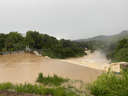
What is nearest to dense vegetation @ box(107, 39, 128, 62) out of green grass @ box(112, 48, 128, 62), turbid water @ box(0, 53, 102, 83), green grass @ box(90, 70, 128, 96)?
green grass @ box(112, 48, 128, 62)

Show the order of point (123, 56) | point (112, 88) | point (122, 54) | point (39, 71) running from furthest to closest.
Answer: point (122, 54) < point (123, 56) < point (39, 71) < point (112, 88)

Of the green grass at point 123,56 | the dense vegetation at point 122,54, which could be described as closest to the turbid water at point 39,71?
the green grass at point 123,56

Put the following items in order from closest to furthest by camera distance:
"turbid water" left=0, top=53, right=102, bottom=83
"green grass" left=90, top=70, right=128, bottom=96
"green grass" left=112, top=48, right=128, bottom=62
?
"green grass" left=90, top=70, right=128, bottom=96 → "turbid water" left=0, top=53, right=102, bottom=83 → "green grass" left=112, top=48, right=128, bottom=62

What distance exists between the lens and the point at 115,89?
2.64 m

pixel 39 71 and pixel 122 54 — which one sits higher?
pixel 122 54

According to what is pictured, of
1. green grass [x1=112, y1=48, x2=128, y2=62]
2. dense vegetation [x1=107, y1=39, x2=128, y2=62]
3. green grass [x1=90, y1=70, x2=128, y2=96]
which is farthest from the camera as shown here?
dense vegetation [x1=107, y1=39, x2=128, y2=62]

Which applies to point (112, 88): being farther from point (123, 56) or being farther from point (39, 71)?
point (123, 56)

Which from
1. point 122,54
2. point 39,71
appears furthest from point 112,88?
point 122,54

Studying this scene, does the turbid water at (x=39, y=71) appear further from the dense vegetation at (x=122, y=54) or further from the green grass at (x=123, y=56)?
the dense vegetation at (x=122, y=54)

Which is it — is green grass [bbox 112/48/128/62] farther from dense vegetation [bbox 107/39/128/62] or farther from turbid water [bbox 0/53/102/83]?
turbid water [bbox 0/53/102/83]

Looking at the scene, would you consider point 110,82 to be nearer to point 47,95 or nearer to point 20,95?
point 47,95

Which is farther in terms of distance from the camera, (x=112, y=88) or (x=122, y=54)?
(x=122, y=54)

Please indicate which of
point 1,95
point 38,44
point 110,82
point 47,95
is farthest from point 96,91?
point 38,44

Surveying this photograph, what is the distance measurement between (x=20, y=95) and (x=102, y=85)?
267 cm
